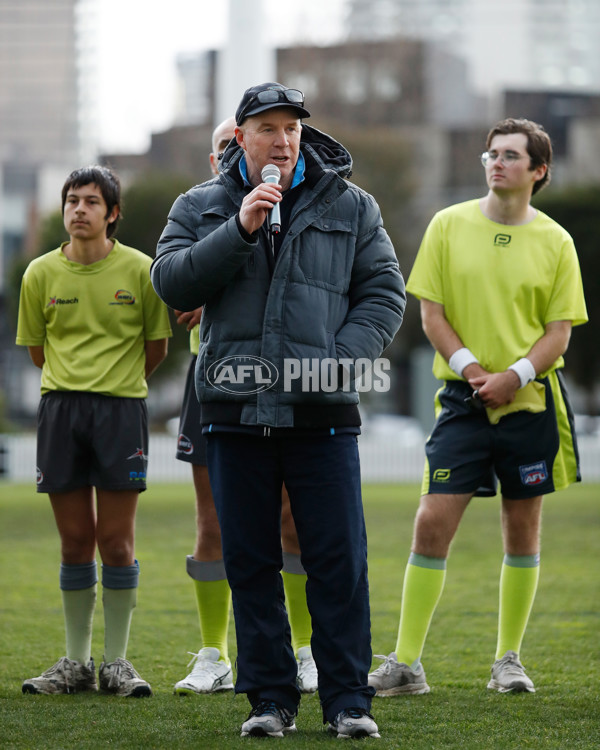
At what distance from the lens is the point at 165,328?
15.1 feet

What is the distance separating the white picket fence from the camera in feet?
72.1

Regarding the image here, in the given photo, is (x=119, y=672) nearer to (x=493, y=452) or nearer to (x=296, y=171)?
(x=493, y=452)

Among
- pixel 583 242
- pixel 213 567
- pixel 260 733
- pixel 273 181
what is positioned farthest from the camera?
pixel 583 242

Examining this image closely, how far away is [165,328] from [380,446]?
18.6 m

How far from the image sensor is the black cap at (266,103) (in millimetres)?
3590

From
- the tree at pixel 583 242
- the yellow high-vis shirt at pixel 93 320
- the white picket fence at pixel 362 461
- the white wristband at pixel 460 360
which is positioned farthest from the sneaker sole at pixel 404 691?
the tree at pixel 583 242

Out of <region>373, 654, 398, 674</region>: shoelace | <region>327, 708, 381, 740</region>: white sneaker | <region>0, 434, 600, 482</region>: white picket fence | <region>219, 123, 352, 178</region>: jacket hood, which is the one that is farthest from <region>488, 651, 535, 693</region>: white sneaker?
<region>0, 434, 600, 482</region>: white picket fence

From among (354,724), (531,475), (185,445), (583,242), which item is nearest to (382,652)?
(531,475)

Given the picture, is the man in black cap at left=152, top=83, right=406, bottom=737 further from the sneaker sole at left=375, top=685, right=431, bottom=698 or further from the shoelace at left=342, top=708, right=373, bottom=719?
the sneaker sole at left=375, top=685, right=431, bottom=698

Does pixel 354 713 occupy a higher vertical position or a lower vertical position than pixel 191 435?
lower

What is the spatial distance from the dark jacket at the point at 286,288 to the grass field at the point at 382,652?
1.04 meters

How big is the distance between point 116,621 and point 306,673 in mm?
754

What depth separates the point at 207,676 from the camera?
4512 mm

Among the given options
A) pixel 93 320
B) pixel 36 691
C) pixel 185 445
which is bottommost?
pixel 36 691
